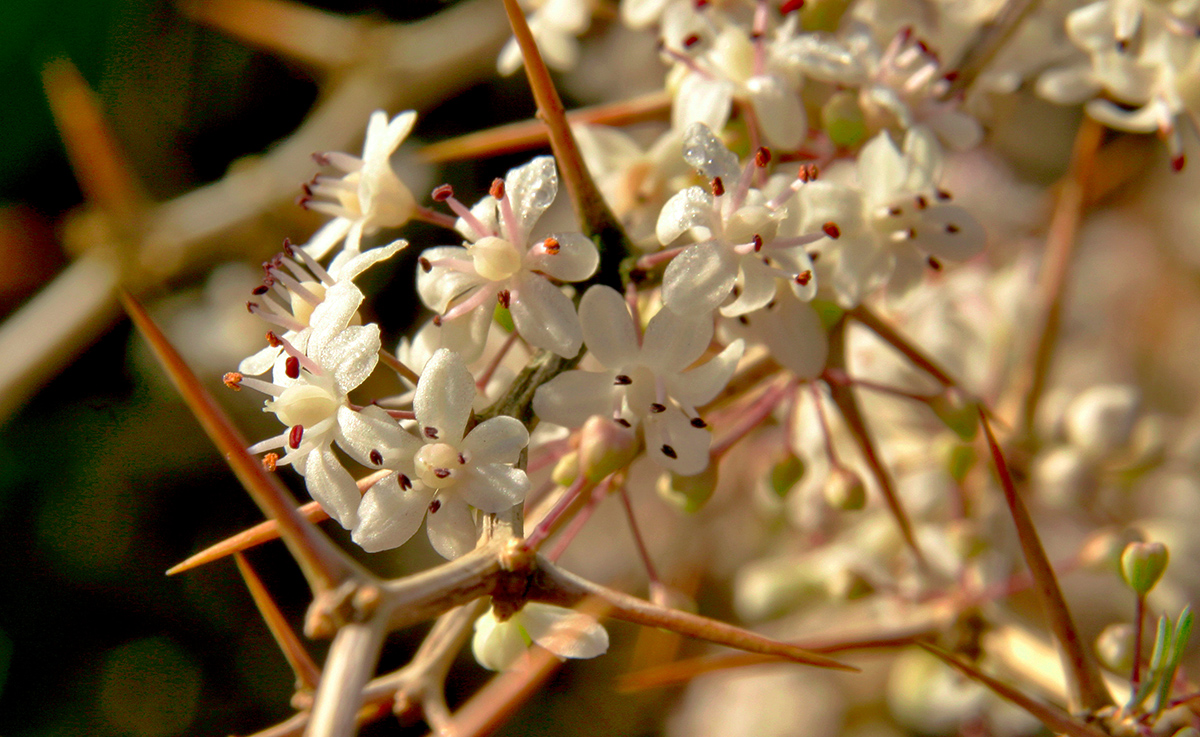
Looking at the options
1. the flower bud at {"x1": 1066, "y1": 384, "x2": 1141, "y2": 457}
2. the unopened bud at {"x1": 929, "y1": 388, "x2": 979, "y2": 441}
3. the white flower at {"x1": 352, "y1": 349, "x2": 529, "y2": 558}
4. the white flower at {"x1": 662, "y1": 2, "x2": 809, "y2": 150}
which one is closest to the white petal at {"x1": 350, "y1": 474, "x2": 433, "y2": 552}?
the white flower at {"x1": 352, "y1": 349, "x2": 529, "y2": 558}

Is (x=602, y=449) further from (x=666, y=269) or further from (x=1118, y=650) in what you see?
(x=1118, y=650)

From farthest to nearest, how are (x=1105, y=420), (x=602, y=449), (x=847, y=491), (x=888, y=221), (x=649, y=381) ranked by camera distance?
(x=1105, y=420) < (x=847, y=491) < (x=888, y=221) < (x=649, y=381) < (x=602, y=449)

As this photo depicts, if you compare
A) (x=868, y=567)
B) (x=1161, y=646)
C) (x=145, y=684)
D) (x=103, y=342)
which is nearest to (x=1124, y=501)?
(x=868, y=567)

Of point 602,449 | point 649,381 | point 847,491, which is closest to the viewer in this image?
point 602,449

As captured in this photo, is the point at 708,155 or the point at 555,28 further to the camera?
the point at 555,28

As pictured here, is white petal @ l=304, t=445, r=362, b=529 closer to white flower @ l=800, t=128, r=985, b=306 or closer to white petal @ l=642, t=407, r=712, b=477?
white petal @ l=642, t=407, r=712, b=477

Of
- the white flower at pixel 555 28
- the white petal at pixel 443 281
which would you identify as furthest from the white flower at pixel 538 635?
the white flower at pixel 555 28

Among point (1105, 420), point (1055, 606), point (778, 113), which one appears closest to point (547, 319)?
point (778, 113)
